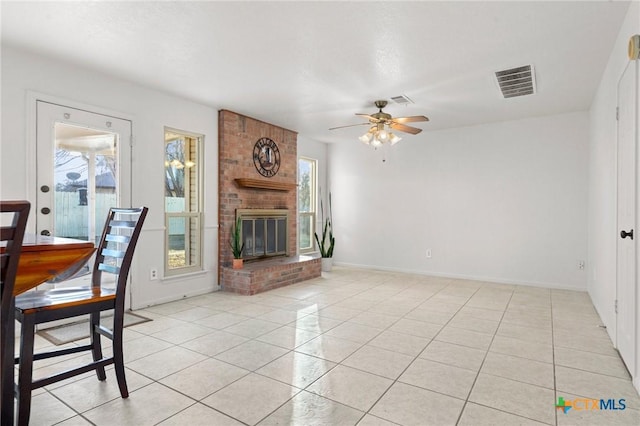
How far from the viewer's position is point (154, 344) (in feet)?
9.25

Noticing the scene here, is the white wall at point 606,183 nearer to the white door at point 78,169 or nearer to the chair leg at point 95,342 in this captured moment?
the chair leg at point 95,342

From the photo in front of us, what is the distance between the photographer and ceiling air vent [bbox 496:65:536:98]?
3.41 meters

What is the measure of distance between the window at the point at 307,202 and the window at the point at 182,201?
2337 mm

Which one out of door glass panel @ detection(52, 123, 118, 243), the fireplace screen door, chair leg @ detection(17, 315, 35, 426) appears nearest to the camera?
chair leg @ detection(17, 315, 35, 426)

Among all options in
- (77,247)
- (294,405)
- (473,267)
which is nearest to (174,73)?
(77,247)

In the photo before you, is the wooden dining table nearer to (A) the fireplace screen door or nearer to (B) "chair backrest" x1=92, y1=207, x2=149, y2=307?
(B) "chair backrest" x1=92, y1=207, x2=149, y2=307

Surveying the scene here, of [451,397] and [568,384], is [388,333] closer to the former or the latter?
[451,397]

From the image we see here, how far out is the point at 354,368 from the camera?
7.87 feet

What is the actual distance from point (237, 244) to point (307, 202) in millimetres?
2387

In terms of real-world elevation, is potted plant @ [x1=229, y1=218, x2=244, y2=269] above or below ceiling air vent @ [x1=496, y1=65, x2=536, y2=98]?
below

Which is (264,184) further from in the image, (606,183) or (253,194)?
(606,183)

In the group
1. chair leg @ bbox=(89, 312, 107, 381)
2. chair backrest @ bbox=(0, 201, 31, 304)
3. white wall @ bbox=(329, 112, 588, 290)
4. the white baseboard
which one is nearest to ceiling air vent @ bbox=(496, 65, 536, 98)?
white wall @ bbox=(329, 112, 588, 290)

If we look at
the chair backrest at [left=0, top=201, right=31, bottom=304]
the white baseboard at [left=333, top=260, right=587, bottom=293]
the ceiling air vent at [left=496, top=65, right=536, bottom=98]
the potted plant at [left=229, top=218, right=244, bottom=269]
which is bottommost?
the white baseboard at [left=333, top=260, right=587, bottom=293]

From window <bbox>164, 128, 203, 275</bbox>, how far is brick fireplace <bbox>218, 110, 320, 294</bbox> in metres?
0.32
